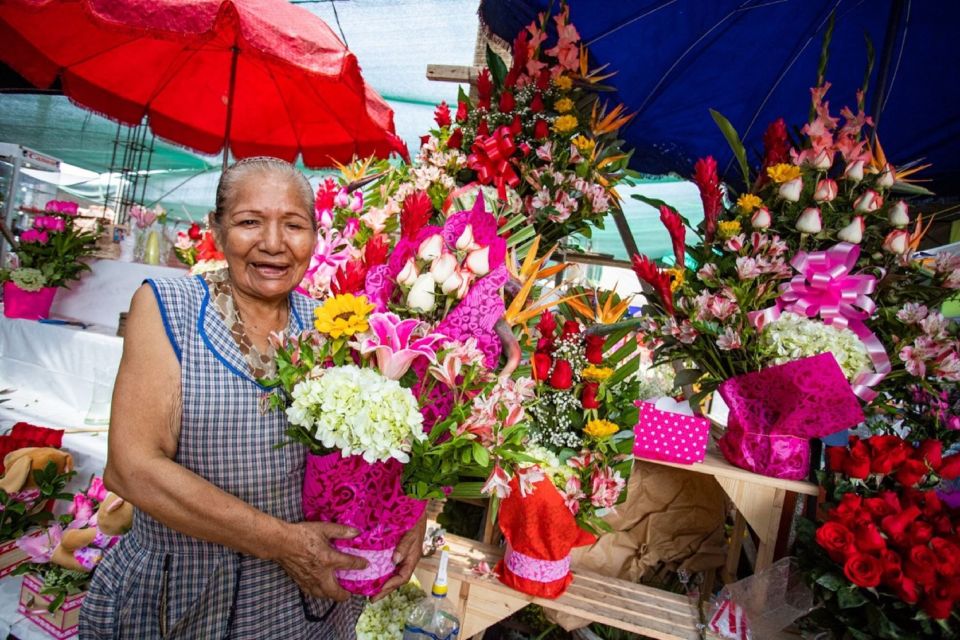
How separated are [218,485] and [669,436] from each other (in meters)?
1.27

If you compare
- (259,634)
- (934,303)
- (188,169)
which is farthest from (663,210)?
(188,169)

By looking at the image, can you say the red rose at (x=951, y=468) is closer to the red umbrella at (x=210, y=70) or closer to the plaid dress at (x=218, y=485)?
the plaid dress at (x=218, y=485)

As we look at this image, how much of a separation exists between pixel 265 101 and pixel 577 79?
105 inches

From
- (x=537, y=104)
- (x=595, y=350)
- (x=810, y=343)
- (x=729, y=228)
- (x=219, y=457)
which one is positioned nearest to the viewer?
(x=219, y=457)

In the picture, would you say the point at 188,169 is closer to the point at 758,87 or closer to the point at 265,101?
the point at 265,101

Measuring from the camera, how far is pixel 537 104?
6.53 ft

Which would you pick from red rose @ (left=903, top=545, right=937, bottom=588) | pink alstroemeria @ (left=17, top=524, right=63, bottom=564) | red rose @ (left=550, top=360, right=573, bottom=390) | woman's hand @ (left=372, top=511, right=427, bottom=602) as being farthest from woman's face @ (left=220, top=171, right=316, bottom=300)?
red rose @ (left=903, top=545, right=937, bottom=588)

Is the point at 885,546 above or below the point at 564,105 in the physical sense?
below

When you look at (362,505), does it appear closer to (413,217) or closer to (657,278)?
(413,217)

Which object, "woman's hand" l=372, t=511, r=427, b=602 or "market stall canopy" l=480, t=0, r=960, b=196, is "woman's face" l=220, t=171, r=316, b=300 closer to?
"woman's hand" l=372, t=511, r=427, b=602

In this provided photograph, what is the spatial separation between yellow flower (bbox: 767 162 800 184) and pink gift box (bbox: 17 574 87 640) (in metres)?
2.64

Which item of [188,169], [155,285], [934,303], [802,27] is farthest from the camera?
[188,169]

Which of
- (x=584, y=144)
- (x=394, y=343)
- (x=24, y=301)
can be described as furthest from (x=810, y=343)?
(x=24, y=301)

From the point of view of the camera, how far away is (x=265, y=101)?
3.84 m
